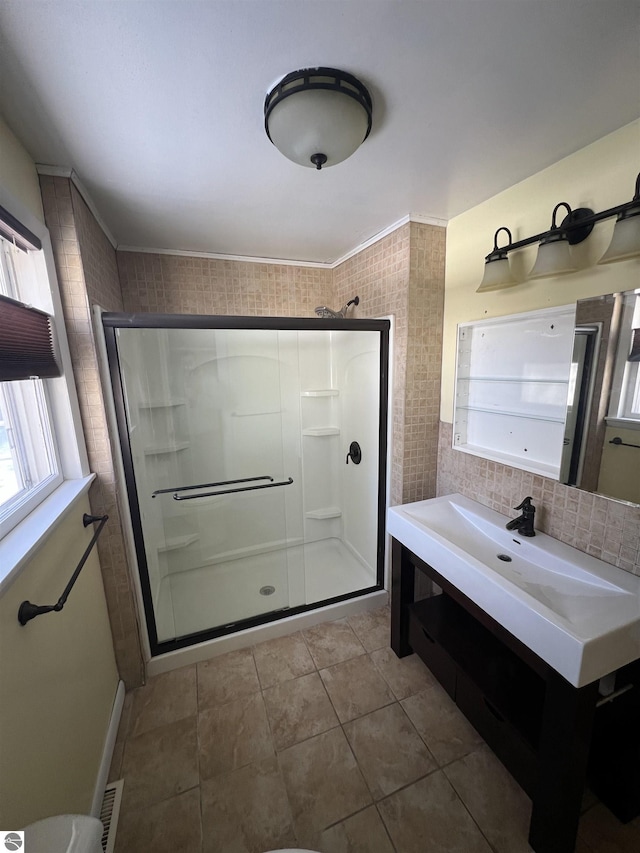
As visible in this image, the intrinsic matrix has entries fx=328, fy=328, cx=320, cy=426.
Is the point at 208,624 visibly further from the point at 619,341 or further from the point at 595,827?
the point at 619,341

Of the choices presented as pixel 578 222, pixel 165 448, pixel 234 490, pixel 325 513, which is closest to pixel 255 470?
pixel 234 490

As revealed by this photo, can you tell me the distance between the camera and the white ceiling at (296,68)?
73cm

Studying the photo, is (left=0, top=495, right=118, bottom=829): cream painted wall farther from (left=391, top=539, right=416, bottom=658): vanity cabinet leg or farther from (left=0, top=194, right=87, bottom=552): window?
(left=391, top=539, right=416, bottom=658): vanity cabinet leg

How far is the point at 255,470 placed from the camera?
2.37m

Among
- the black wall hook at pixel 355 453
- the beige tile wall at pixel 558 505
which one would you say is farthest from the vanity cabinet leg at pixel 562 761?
the black wall hook at pixel 355 453

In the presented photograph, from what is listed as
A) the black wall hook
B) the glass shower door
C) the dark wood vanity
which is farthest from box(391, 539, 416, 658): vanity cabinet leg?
the black wall hook

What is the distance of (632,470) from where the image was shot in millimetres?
1145

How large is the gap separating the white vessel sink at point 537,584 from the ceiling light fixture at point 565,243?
108 centimetres

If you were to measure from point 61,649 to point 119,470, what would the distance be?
71 cm

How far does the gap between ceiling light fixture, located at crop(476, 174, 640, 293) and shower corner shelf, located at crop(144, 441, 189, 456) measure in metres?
1.98

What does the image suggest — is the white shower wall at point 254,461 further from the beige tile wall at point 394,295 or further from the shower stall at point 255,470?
the beige tile wall at point 394,295

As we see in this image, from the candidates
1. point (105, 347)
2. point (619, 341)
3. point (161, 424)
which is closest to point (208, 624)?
point (161, 424)

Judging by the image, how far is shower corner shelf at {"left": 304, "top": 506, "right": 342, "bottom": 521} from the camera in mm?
2680

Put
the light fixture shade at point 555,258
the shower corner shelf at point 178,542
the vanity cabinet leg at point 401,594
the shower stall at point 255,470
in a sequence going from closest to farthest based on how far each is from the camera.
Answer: the light fixture shade at point 555,258 < the vanity cabinet leg at point 401,594 < the shower stall at point 255,470 < the shower corner shelf at point 178,542
